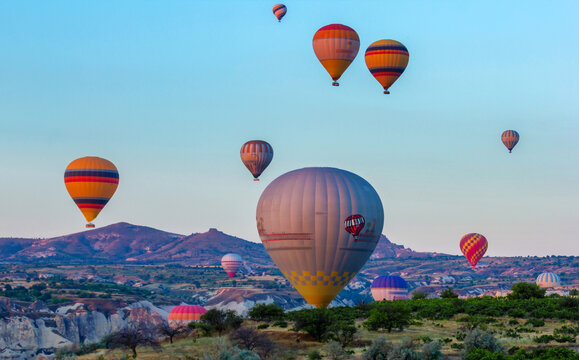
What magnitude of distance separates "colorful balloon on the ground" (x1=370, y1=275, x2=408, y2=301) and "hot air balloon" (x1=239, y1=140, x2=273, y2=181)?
3573cm

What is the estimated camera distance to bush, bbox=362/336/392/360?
2082 inches

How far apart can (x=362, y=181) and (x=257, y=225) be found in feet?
30.3

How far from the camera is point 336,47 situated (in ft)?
286

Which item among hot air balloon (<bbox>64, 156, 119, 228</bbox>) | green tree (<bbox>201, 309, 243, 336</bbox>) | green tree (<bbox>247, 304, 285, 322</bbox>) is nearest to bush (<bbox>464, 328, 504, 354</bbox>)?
green tree (<bbox>201, 309, 243, 336</bbox>)

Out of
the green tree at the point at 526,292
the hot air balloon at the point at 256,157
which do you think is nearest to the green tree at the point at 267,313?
the green tree at the point at 526,292

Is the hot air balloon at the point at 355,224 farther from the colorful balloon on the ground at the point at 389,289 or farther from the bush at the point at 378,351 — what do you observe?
the colorful balloon on the ground at the point at 389,289

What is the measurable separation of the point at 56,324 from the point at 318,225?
11068 cm

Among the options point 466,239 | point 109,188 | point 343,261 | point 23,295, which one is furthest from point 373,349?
point 23,295

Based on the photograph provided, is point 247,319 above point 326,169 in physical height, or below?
below

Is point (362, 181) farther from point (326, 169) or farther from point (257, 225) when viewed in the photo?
point (257, 225)

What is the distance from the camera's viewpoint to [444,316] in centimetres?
7294

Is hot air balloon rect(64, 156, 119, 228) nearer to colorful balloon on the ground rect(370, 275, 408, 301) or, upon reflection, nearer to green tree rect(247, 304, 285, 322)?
green tree rect(247, 304, 285, 322)

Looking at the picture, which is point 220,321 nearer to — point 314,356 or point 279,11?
point 314,356

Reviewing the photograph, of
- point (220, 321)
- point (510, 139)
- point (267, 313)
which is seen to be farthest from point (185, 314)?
point (220, 321)
